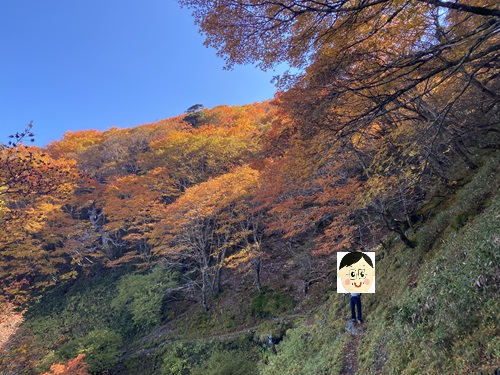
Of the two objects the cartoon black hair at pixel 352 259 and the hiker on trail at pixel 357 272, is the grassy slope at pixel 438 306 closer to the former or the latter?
the hiker on trail at pixel 357 272

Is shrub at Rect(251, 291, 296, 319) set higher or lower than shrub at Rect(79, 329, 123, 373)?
higher

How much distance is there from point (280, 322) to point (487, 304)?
32.2 feet

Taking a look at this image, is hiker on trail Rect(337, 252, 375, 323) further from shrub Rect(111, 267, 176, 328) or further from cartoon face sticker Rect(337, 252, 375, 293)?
shrub Rect(111, 267, 176, 328)

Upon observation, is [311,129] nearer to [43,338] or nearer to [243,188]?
[243,188]

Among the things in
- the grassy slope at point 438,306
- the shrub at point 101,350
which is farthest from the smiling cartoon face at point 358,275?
the shrub at point 101,350

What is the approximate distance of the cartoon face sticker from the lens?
459 centimetres

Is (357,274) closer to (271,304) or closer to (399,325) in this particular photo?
(399,325)

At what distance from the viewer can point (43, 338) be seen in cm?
1675

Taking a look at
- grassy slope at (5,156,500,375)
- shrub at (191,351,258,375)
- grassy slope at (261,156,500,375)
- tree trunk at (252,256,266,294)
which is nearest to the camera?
grassy slope at (261,156,500,375)

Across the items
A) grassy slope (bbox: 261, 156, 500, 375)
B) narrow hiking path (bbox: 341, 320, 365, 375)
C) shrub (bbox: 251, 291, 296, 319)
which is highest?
grassy slope (bbox: 261, 156, 500, 375)

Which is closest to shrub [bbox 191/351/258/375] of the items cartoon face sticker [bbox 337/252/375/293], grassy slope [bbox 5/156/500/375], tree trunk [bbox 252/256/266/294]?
grassy slope [bbox 5/156/500/375]

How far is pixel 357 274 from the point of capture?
15.3 feet

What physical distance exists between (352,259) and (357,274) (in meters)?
0.25

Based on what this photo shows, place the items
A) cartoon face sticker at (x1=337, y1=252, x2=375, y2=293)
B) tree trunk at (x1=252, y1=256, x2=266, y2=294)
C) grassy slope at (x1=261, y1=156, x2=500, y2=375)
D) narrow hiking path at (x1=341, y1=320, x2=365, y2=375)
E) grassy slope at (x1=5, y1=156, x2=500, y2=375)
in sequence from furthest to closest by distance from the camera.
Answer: tree trunk at (x1=252, y1=256, x2=266, y2=294), narrow hiking path at (x1=341, y1=320, x2=365, y2=375), cartoon face sticker at (x1=337, y1=252, x2=375, y2=293), grassy slope at (x1=5, y1=156, x2=500, y2=375), grassy slope at (x1=261, y1=156, x2=500, y2=375)
